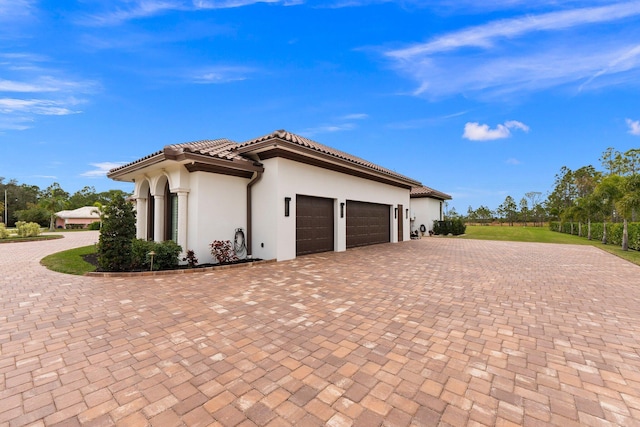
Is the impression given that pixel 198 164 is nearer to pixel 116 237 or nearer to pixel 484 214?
pixel 116 237

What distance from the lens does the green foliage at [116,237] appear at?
7121 millimetres

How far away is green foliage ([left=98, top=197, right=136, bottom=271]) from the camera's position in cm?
712

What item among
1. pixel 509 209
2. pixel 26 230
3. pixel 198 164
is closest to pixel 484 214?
pixel 509 209

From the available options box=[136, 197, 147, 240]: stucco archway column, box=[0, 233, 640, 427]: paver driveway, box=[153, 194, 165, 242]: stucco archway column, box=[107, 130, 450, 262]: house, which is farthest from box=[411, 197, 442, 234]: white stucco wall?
box=[136, 197, 147, 240]: stucco archway column

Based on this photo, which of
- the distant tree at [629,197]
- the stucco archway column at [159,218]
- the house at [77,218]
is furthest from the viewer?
the house at [77,218]

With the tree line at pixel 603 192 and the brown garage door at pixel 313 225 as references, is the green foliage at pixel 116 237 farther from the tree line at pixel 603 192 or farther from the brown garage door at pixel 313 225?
the tree line at pixel 603 192

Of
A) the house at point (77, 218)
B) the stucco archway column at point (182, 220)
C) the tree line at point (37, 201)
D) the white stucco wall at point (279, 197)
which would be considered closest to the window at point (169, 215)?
the stucco archway column at point (182, 220)

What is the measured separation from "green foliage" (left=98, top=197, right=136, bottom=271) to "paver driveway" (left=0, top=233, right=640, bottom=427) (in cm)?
122

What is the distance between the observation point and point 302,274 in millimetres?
7027

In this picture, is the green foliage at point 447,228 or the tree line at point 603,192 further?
the green foliage at point 447,228

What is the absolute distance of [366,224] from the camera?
13.6m

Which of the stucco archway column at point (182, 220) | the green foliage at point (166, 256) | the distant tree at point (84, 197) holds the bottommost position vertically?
the green foliage at point (166, 256)

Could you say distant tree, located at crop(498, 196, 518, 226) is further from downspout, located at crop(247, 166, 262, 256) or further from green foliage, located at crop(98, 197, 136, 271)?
green foliage, located at crop(98, 197, 136, 271)

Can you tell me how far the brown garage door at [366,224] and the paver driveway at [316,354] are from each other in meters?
6.61
